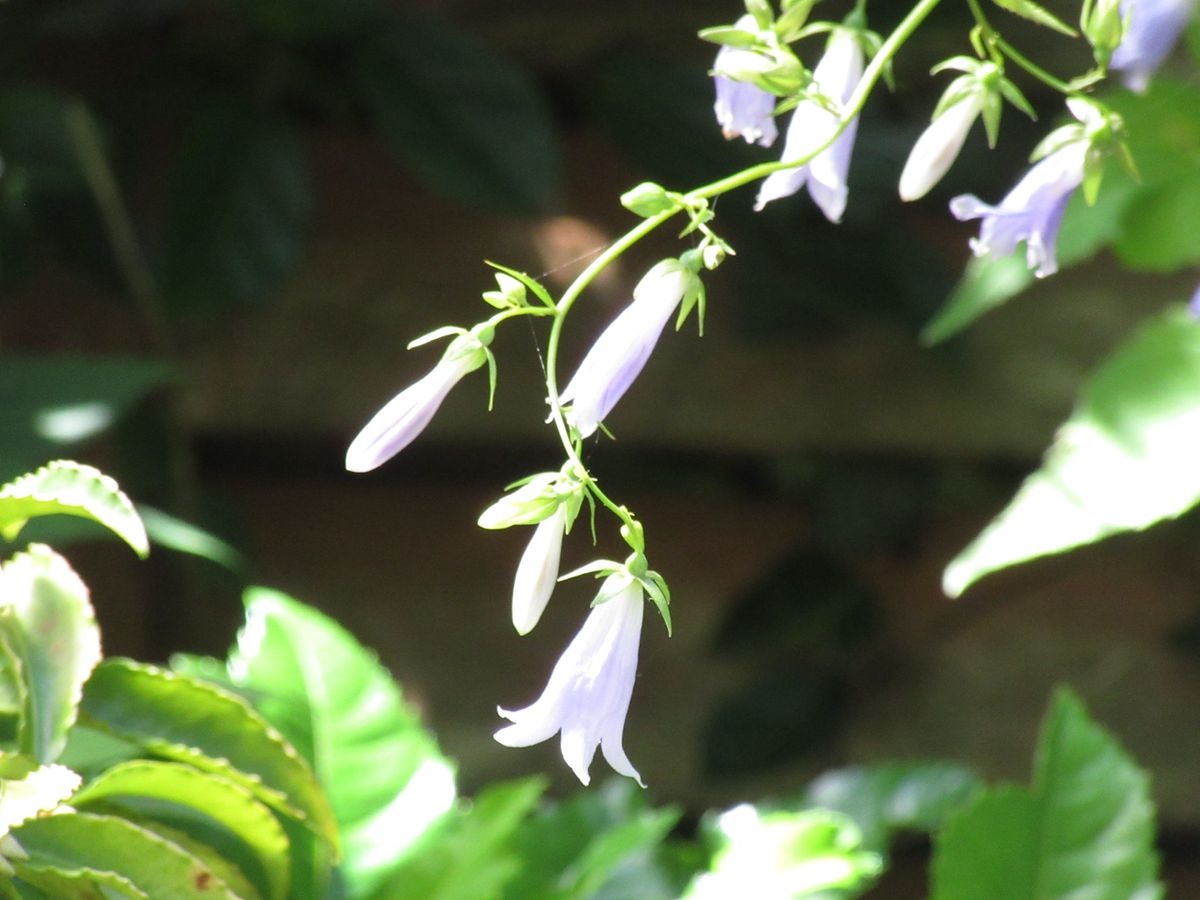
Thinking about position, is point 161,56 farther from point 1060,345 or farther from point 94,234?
point 1060,345

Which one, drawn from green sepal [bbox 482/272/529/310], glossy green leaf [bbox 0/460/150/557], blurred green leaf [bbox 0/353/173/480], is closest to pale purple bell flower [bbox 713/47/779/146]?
green sepal [bbox 482/272/529/310]

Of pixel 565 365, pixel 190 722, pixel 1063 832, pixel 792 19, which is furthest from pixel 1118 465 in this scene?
pixel 565 365

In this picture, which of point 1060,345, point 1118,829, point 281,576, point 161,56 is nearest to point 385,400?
point 281,576

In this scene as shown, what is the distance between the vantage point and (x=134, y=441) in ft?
3.38

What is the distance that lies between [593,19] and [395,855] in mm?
753

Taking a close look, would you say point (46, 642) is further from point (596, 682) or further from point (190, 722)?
point (596, 682)

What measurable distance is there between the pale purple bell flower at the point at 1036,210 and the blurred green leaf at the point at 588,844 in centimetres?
23

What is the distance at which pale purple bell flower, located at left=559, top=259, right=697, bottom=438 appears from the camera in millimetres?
375

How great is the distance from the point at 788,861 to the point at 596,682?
169mm

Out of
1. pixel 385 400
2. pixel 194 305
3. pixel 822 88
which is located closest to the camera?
pixel 822 88

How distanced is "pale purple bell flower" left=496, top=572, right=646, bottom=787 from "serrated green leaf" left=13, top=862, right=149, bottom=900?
102mm

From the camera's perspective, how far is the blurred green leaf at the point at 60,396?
2.40ft

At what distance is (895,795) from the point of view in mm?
634

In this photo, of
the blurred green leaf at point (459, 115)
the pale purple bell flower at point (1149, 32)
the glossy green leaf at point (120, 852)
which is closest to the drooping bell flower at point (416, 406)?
the glossy green leaf at point (120, 852)
